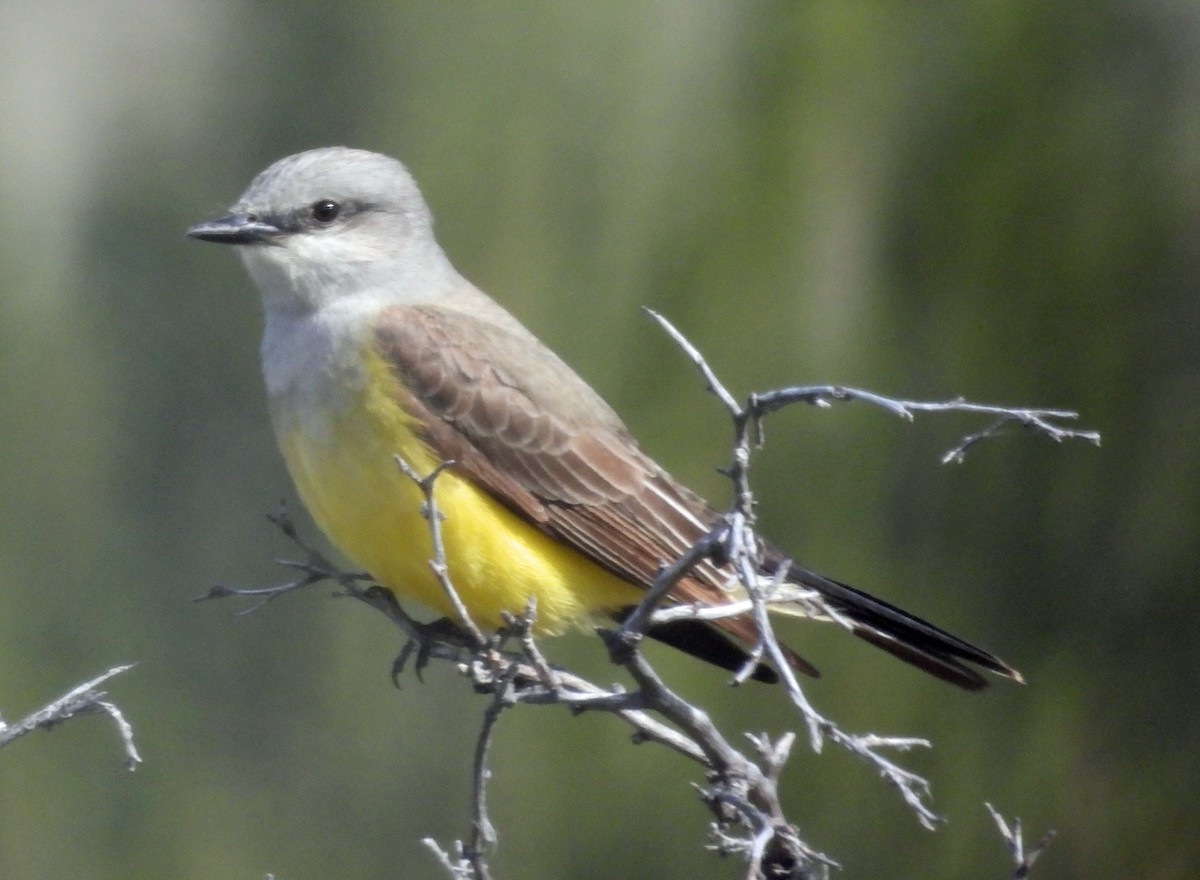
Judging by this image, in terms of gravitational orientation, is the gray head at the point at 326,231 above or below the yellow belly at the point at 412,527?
above

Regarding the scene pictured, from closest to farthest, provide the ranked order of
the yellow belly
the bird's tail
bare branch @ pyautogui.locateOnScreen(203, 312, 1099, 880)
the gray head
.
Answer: bare branch @ pyautogui.locateOnScreen(203, 312, 1099, 880), the yellow belly, the bird's tail, the gray head

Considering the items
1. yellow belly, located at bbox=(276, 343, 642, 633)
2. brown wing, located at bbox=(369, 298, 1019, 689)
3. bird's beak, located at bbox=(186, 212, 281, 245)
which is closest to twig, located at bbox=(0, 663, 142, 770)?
yellow belly, located at bbox=(276, 343, 642, 633)

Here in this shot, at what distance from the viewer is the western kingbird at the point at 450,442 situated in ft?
8.39

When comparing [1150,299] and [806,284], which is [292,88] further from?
[1150,299]

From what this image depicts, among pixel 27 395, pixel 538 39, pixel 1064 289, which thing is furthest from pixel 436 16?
pixel 1064 289

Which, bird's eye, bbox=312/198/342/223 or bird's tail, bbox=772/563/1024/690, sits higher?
bird's eye, bbox=312/198/342/223

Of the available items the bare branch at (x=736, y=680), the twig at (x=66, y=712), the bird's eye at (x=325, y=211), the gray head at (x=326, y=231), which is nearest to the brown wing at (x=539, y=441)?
the gray head at (x=326, y=231)

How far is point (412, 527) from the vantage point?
2455 millimetres

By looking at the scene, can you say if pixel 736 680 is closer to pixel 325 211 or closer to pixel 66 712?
pixel 66 712

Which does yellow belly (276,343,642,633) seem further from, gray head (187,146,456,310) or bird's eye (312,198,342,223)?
bird's eye (312,198,342,223)

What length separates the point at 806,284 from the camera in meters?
4.03

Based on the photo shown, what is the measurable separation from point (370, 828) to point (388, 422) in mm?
1833

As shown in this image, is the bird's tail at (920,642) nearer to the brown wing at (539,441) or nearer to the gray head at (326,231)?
the brown wing at (539,441)

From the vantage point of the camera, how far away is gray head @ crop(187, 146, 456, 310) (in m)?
2.87
